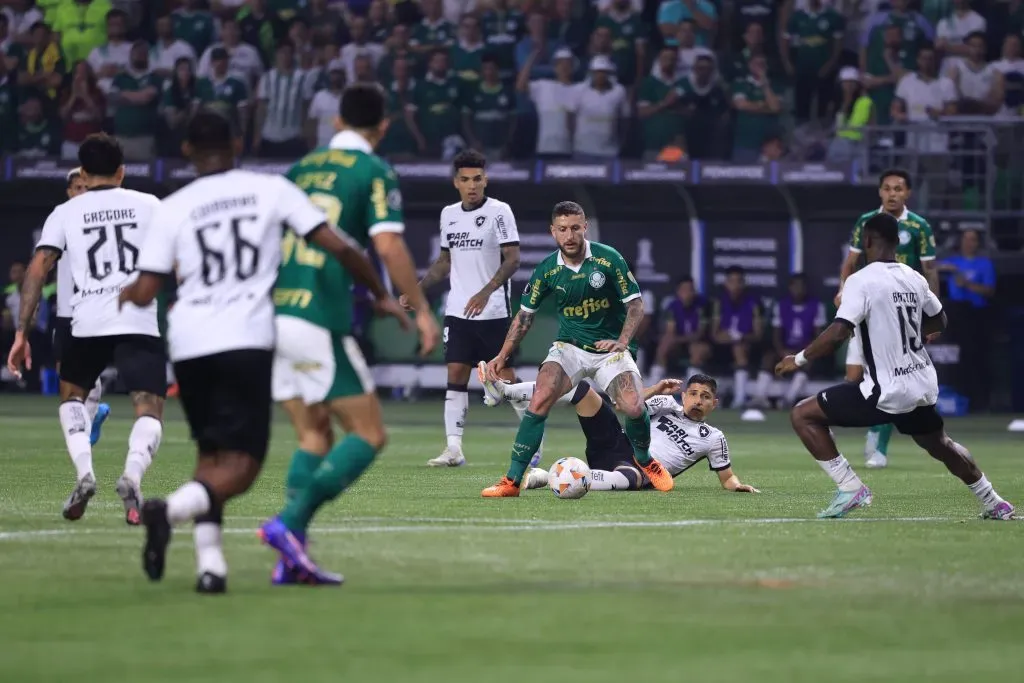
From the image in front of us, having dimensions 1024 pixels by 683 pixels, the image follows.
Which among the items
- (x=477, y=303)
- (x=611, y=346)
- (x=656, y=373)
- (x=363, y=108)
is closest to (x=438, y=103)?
(x=656, y=373)

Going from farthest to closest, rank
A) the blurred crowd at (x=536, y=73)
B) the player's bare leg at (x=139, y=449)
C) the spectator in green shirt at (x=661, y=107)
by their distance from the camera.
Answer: the spectator in green shirt at (x=661, y=107) < the blurred crowd at (x=536, y=73) < the player's bare leg at (x=139, y=449)

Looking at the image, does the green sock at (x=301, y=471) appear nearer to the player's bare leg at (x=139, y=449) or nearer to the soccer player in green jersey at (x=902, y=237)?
the player's bare leg at (x=139, y=449)

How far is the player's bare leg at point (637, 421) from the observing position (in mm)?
13609

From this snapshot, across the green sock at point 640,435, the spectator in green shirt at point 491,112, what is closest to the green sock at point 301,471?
the green sock at point 640,435

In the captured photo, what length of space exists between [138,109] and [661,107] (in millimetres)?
7926

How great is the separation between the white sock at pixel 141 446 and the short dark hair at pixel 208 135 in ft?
9.46

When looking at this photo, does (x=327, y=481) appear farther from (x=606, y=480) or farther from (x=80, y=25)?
(x=80, y=25)

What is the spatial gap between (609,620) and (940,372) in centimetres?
1973

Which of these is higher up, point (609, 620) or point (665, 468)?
point (609, 620)

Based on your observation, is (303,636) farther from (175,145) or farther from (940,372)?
(175,145)

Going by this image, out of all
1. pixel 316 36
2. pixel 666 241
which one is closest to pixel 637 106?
pixel 666 241

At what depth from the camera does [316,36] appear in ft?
95.2

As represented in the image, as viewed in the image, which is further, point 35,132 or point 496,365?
point 35,132

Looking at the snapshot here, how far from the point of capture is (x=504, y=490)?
13055 millimetres
